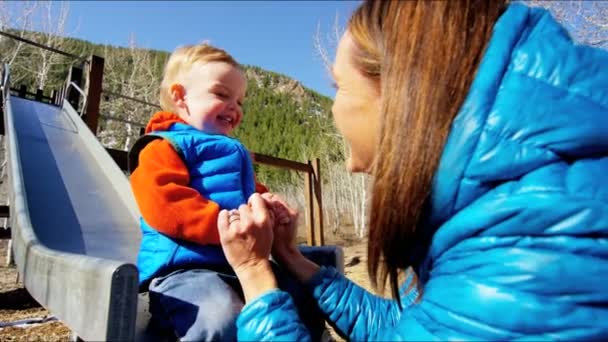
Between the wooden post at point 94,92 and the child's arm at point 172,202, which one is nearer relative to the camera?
the child's arm at point 172,202

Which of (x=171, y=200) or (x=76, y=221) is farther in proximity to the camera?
(x=76, y=221)

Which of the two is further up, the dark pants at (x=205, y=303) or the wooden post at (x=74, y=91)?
the wooden post at (x=74, y=91)

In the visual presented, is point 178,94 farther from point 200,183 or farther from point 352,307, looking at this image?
point 352,307

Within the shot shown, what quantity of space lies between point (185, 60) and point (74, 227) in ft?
3.01

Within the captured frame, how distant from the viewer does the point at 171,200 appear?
44.3 inches

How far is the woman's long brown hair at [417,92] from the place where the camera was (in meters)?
0.65

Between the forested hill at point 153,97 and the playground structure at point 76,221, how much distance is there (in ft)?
8.35

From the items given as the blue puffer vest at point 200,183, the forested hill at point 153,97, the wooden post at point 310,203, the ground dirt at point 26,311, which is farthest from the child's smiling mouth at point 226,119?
the forested hill at point 153,97

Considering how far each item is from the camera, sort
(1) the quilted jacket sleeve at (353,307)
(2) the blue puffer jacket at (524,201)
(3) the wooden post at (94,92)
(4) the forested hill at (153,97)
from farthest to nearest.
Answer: (4) the forested hill at (153,97) → (3) the wooden post at (94,92) → (1) the quilted jacket sleeve at (353,307) → (2) the blue puffer jacket at (524,201)

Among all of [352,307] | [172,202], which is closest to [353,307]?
[352,307]

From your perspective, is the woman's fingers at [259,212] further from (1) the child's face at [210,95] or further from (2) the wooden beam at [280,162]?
(2) the wooden beam at [280,162]

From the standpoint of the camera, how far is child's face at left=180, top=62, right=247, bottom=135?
4.64 ft

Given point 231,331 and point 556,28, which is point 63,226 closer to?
point 231,331

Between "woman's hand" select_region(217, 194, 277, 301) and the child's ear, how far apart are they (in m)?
0.68
